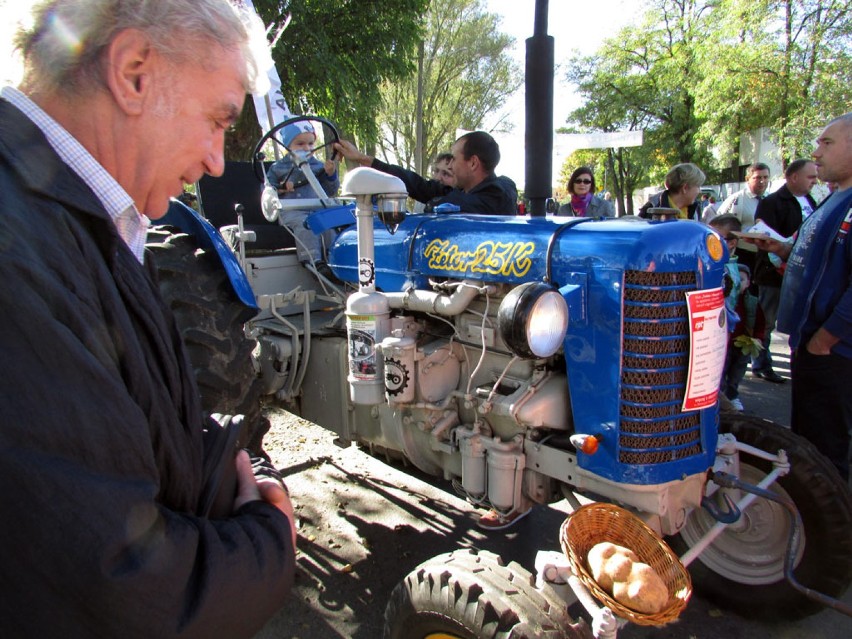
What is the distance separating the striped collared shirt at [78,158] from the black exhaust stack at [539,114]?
7.92 feet

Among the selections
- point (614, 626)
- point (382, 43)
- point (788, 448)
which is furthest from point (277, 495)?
point (382, 43)

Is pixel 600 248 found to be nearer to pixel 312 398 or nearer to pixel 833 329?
pixel 833 329

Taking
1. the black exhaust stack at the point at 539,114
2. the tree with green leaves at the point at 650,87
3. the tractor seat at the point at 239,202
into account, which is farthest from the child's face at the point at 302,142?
the tree with green leaves at the point at 650,87

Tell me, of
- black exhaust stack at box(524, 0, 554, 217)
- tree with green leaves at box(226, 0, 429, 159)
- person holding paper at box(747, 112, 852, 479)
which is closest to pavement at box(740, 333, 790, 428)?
person holding paper at box(747, 112, 852, 479)

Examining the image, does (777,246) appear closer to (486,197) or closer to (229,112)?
(486,197)

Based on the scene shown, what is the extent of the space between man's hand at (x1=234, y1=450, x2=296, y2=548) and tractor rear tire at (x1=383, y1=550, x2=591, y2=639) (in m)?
0.90

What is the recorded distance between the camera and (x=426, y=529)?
3156mm

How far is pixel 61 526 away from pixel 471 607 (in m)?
1.33

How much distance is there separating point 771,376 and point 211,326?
5.19m

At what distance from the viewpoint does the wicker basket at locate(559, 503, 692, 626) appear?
1.63 m

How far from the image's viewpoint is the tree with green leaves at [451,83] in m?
23.5

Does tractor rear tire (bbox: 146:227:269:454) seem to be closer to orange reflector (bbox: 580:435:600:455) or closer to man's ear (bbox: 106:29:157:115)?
orange reflector (bbox: 580:435:600:455)

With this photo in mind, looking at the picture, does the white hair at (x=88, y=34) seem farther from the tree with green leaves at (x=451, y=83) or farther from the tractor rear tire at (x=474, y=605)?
the tree with green leaves at (x=451, y=83)

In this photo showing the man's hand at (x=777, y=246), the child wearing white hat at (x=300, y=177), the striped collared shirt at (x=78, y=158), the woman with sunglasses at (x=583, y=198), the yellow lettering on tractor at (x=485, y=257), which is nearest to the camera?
the striped collared shirt at (x=78, y=158)
